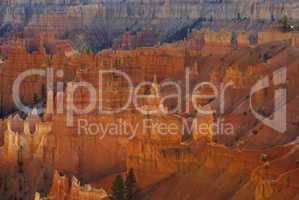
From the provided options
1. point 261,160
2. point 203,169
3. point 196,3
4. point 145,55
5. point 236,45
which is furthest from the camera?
point 196,3

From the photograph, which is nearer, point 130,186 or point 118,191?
point 118,191

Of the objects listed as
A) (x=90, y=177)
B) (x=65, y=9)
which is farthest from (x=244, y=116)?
(x=65, y=9)

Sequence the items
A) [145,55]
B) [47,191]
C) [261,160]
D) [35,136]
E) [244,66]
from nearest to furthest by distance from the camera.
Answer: [261,160] < [47,191] < [35,136] < [244,66] < [145,55]

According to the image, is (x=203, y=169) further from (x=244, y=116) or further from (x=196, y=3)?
(x=196, y=3)

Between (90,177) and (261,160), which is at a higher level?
(261,160)

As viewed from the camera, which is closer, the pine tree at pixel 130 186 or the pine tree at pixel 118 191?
the pine tree at pixel 118 191

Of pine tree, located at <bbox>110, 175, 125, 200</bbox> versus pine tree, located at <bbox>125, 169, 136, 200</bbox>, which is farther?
pine tree, located at <bbox>125, 169, 136, 200</bbox>

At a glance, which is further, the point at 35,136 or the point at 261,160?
the point at 35,136
